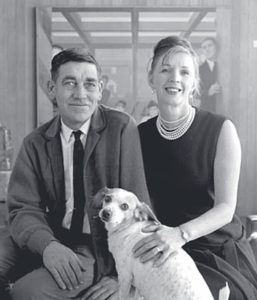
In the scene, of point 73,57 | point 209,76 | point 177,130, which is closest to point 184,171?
point 177,130

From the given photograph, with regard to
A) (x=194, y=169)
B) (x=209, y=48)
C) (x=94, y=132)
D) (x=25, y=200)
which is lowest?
(x=25, y=200)

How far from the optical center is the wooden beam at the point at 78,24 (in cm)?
353

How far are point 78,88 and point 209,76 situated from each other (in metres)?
2.23

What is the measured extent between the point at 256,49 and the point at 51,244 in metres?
2.72

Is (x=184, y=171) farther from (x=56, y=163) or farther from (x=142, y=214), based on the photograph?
(x=56, y=163)

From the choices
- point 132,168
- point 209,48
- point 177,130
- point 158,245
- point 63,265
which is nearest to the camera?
point 158,245

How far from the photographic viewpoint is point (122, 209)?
128cm

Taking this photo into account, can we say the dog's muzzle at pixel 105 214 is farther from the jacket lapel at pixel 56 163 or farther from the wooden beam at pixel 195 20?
the wooden beam at pixel 195 20

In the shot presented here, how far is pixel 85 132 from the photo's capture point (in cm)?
153

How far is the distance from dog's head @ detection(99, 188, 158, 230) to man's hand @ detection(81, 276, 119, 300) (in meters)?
0.20

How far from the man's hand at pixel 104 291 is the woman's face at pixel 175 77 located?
0.63 meters

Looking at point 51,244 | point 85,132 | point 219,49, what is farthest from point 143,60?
point 51,244

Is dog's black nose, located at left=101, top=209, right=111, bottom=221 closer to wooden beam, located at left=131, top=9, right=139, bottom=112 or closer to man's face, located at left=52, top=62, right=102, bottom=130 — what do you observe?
man's face, located at left=52, top=62, right=102, bottom=130

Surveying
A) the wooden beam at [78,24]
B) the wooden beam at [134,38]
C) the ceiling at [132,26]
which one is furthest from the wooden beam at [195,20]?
the wooden beam at [78,24]
